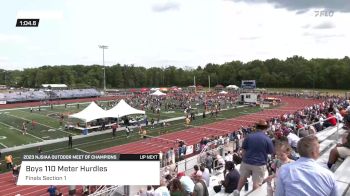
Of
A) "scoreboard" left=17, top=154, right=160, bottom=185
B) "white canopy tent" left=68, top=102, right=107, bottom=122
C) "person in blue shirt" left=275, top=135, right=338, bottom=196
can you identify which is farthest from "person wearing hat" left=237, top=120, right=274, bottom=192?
"white canopy tent" left=68, top=102, right=107, bottom=122

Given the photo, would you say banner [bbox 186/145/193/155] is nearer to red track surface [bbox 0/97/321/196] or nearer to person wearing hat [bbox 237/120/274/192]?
red track surface [bbox 0/97/321/196]

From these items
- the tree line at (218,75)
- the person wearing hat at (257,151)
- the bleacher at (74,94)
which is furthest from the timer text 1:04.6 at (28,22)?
the tree line at (218,75)

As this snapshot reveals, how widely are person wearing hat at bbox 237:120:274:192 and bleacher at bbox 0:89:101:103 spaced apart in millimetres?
73186

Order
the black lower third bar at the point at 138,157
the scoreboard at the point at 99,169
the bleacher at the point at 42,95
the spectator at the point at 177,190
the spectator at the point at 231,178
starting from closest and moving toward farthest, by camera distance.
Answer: the spectator at the point at 177,190 < the spectator at the point at 231,178 < the scoreboard at the point at 99,169 < the black lower third bar at the point at 138,157 < the bleacher at the point at 42,95

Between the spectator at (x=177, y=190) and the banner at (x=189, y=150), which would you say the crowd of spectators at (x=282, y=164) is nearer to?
the spectator at (x=177, y=190)

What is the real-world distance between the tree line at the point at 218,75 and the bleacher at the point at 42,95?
39.0m

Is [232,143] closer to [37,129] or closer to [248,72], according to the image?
[37,129]

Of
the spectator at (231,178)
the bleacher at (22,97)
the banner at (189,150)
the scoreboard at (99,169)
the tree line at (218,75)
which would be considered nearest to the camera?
the spectator at (231,178)

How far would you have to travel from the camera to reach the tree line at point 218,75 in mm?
103188

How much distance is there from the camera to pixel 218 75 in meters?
133

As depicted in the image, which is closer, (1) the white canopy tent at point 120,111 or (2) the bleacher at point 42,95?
(1) the white canopy tent at point 120,111

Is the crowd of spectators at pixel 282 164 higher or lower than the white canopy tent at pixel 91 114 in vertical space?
higher

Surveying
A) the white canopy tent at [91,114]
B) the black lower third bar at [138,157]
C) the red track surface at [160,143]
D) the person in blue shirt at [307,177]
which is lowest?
the red track surface at [160,143]

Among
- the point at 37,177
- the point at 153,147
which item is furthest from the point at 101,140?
the point at 37,177
